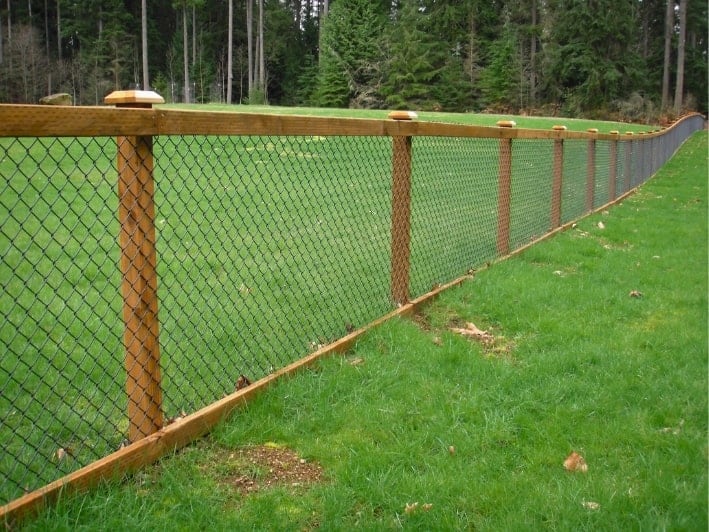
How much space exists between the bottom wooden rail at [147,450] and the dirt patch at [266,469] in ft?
0.63

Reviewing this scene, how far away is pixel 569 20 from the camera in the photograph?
39031 millimetres

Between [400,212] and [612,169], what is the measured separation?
7.04m

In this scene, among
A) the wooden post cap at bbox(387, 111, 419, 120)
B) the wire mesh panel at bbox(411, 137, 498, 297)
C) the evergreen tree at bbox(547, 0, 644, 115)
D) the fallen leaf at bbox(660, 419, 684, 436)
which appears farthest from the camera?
the evergreen tree at bbox(547, 0, 644, 115)

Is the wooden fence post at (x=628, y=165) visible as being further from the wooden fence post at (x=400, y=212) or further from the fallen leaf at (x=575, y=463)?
the fallen leaf at (x=575, y=463)

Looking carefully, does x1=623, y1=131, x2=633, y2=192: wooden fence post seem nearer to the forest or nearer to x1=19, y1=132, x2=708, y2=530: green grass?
x1=19, y1=132, x2=708, y2=530: green grass

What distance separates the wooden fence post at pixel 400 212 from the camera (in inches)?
172

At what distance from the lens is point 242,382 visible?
3188mm

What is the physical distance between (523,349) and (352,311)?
46.7 inches

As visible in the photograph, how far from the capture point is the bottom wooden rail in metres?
2.09

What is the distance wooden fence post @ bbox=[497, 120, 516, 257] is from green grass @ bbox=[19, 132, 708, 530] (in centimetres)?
145

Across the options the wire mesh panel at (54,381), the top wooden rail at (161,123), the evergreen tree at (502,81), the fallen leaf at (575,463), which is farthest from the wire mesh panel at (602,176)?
the evergreen tree at (502,81)

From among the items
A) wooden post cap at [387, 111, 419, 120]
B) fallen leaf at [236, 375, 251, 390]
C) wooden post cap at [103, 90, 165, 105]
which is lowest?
fallen leaf at [236, 375, 251, 390]

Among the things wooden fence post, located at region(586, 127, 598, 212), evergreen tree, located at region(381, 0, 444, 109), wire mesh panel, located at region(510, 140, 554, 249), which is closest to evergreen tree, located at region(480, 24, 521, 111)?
evergreen tree, located at region(381, 0, 444, 109)

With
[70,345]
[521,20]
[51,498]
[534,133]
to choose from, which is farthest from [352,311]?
[521,20]
